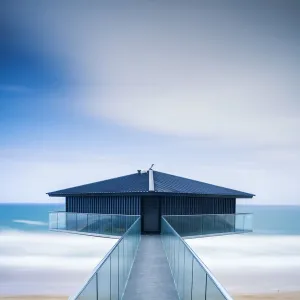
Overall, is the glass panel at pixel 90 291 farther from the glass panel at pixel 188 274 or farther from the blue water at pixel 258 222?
the blue water at pixel 258 222

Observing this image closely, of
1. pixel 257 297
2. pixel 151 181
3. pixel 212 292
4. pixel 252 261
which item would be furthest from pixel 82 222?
pixel 212 292

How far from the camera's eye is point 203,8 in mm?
24359

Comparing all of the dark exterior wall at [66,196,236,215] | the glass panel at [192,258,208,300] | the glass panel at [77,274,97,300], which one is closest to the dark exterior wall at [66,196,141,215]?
the dark exterior wall at [66,196,236,215]

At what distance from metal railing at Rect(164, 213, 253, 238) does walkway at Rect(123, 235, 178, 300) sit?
4409 mm

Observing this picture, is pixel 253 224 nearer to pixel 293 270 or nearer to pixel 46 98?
pixel 293 270

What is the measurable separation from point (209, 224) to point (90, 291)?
15154mm

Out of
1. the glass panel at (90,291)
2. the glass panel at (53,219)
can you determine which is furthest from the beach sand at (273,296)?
the glass panel at (90,291)

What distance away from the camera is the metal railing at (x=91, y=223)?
669 inches

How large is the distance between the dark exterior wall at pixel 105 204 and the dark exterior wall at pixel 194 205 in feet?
5.70

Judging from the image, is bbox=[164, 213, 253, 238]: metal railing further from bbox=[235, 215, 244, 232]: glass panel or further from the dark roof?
the dark roof

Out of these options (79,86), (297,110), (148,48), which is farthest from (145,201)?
(297,110)

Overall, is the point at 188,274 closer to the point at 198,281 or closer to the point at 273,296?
the point at 198,281

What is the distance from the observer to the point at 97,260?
17.6 m

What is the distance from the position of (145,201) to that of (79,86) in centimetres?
2123
